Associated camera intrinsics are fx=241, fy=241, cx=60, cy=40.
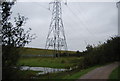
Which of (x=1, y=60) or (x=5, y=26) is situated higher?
(x=5, y=26)

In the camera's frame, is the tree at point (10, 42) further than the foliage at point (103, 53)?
No

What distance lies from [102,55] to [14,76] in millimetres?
23468

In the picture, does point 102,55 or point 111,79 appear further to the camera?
point 102,55

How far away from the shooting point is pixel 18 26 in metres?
12.4

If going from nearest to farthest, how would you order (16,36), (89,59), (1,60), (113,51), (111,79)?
(1,60) < (16,36) < (111,79) < (89,59) < (113,51)

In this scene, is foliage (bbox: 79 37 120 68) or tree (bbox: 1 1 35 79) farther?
foliage (bbox: 79 37 120 68)

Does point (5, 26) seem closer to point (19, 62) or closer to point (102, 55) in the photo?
point (19, 62)

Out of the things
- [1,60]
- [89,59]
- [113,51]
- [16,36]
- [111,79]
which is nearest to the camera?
[1,60]

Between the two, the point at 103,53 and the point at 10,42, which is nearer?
the point at 10,42

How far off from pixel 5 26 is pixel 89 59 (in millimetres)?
21866

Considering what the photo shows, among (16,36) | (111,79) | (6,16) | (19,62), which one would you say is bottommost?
(111,79)

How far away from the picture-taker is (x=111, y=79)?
49.1 ft

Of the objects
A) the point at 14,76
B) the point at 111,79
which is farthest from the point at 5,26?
the point at 111,79

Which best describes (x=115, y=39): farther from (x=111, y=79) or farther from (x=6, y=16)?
(x=6, y=16)
